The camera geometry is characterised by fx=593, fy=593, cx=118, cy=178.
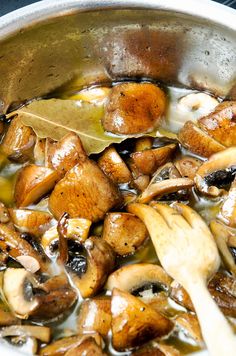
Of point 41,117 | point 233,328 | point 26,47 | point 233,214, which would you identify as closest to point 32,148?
point 41,117

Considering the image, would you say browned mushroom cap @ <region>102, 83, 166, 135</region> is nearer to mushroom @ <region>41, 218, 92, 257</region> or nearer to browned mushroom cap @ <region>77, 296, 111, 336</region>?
mushroom @ <region>41, 218, 92, 257</region>

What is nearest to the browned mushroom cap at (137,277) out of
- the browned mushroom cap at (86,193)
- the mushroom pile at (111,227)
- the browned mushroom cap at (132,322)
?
the mushroom pile at (111,227)

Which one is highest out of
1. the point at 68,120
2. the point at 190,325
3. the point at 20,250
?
the point at 68,120

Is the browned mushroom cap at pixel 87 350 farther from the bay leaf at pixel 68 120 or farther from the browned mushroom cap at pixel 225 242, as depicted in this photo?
the bay leaf at pixel 68 120

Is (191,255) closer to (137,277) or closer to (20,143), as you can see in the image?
(137,277)

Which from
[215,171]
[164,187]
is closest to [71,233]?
[164,187]

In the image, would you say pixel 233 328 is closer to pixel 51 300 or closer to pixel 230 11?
pixel 51 300
